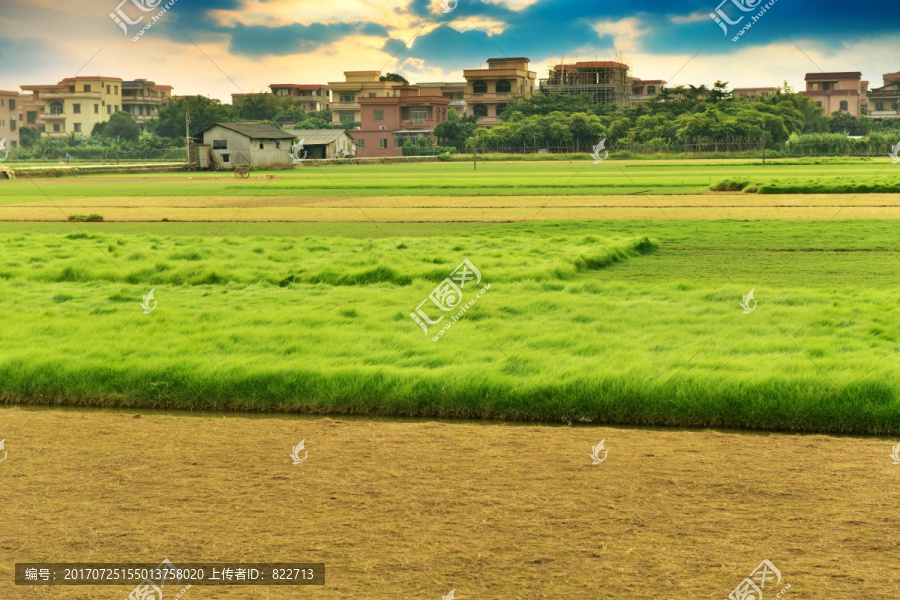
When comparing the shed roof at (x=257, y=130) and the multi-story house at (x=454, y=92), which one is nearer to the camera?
the shed roof at (x=257, y=130)

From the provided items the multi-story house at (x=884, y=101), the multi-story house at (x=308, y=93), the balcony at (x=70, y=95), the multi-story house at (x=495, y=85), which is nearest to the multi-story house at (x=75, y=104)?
the balcony at (x=70, y=95)

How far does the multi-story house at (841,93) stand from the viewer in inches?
5610

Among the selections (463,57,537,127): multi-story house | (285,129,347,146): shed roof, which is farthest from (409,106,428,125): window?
(285,129,347,146): shed roof

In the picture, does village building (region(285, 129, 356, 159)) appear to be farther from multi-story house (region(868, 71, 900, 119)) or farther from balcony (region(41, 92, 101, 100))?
multi-story house (region(868, 71, 900, 119))

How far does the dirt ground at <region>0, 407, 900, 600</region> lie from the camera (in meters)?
6.27

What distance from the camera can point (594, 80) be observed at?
398ft

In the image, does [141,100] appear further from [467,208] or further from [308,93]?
[467,208]

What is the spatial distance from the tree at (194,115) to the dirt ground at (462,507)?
3960 inches

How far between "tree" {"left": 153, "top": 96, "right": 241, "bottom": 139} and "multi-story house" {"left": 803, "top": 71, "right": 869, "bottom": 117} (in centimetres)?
8404

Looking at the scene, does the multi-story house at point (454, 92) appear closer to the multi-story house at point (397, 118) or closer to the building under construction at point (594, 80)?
the multi-story house at point (397, 118)

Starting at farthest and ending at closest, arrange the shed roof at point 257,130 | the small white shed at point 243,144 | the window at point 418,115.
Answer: the window at point 418,115, the small white shed at point 243,144, the shed roof at point 257,130

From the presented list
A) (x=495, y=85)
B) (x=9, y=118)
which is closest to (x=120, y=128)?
(x=9, y=118)

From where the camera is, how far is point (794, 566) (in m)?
6.43

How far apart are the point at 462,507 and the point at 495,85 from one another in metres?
104
